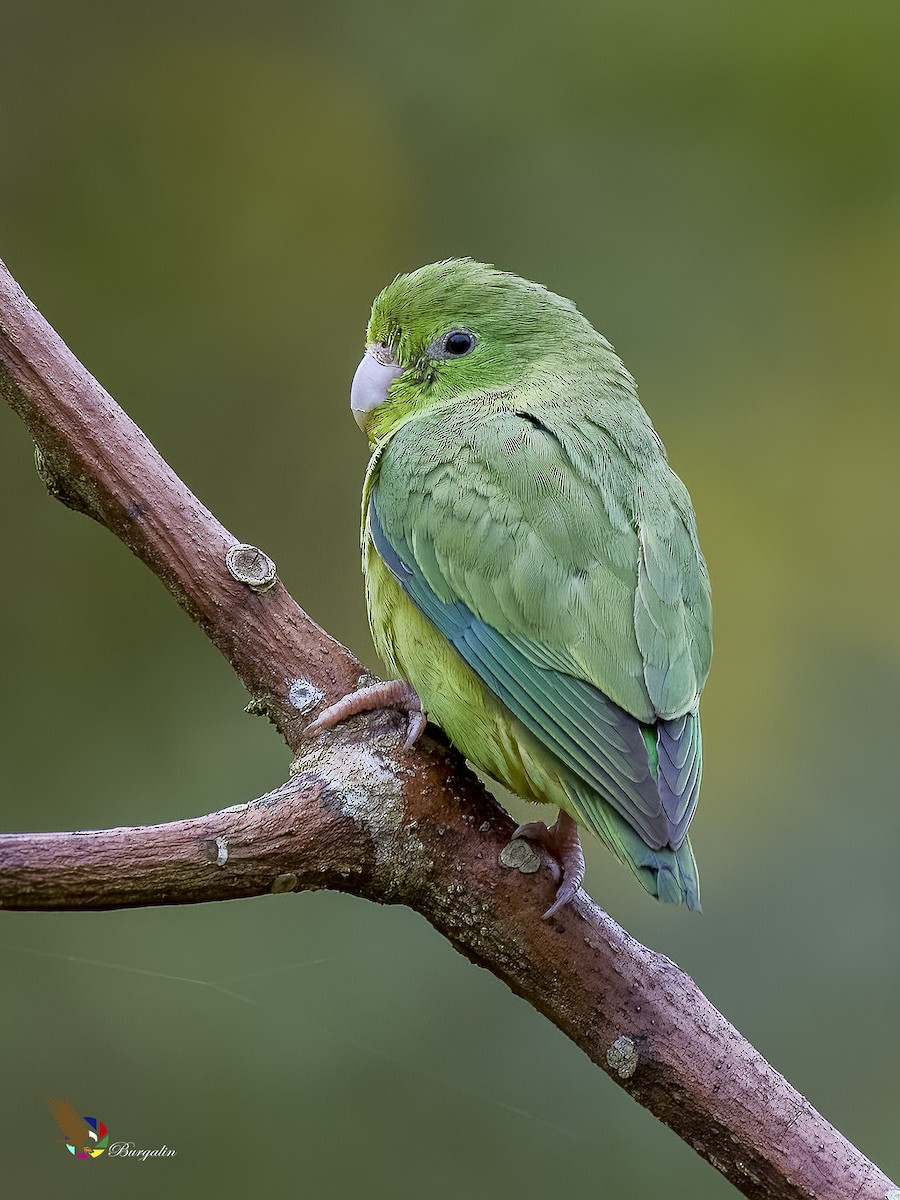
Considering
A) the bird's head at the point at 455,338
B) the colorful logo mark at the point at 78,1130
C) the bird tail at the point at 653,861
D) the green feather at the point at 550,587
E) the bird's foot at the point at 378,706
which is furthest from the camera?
the colorful logo mark at the point at 78,1130

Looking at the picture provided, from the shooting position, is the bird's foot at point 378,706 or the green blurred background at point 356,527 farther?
the green blurred background at point 356,527

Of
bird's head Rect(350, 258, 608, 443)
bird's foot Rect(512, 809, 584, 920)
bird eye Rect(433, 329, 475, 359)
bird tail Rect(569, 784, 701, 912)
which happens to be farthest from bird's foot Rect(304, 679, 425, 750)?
bird eye Rect(433, 329, 475, 359)

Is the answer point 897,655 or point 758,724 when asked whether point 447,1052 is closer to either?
point 758,724

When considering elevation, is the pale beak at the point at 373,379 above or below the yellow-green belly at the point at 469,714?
above

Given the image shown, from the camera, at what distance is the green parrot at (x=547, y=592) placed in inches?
85.1


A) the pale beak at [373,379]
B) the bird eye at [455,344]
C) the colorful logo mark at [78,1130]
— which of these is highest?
the bird eye at [455,344]

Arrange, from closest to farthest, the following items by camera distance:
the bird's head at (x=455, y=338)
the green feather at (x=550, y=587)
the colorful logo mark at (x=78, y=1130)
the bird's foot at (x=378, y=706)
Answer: the green feather at (x=550, y=587), the bird's foot at (x=378, y=706), the bird's head at (x=455, y=338), the colorful logo mark at (x=78, y=1130)

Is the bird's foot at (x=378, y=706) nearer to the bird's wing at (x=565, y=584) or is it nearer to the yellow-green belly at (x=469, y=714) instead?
the yellow-green belly at (x=469, y=714)

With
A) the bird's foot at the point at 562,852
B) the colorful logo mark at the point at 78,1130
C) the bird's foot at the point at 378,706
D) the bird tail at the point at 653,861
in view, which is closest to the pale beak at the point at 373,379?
the bird's foot at the point at 378,706

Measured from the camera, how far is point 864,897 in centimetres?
443

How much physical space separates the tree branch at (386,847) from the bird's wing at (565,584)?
208mm

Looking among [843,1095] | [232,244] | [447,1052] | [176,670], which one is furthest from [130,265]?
[843,1095]

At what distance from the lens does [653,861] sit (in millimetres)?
2016

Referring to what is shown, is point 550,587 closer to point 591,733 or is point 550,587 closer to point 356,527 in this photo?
point 591,733
